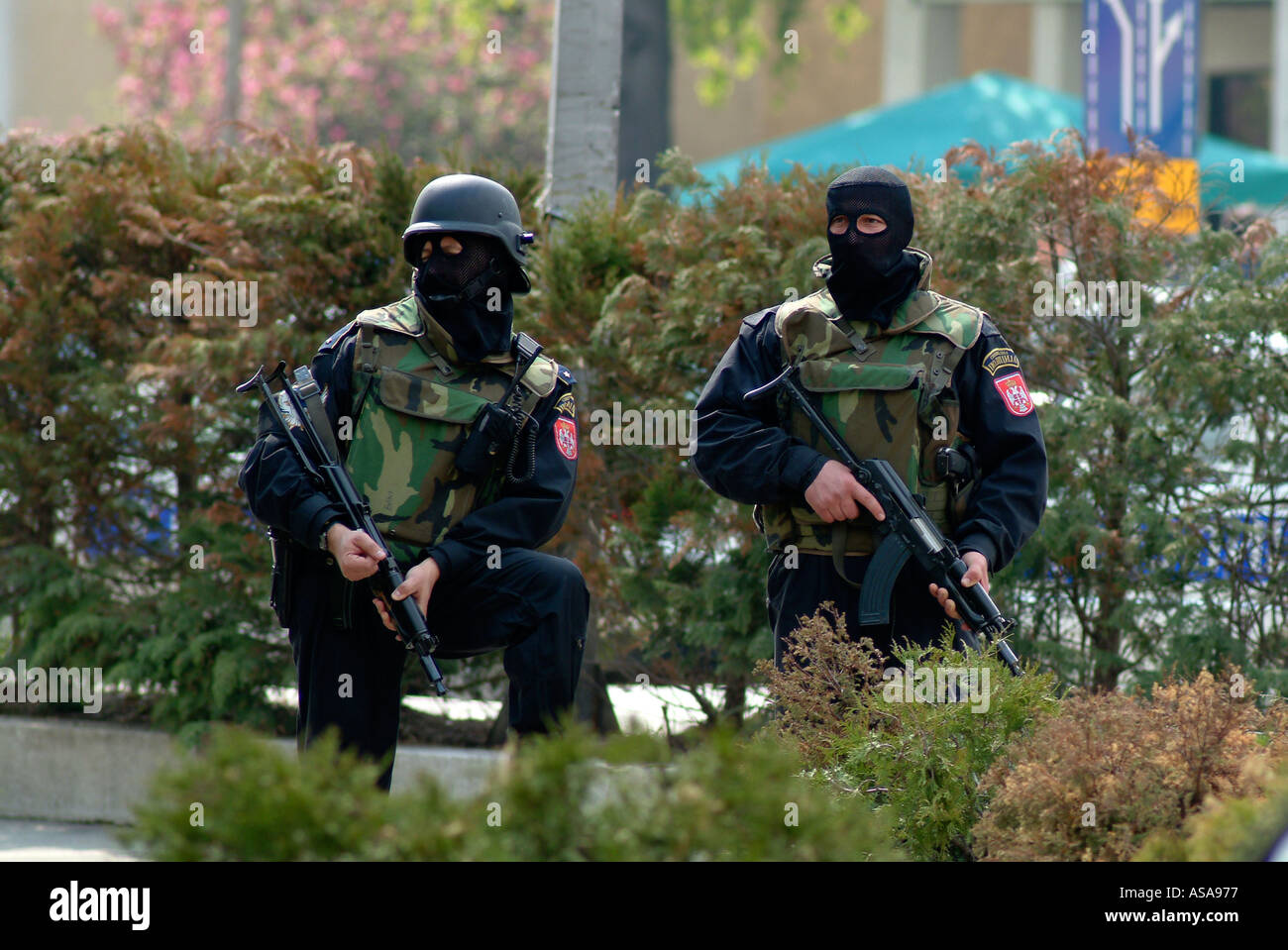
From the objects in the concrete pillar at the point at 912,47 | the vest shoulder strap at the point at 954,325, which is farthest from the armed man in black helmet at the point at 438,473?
the concrete pillar at the point at 912,47

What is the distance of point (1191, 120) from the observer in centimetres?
1052

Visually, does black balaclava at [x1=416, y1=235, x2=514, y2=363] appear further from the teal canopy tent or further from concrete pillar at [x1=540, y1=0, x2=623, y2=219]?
the teal canopy tent

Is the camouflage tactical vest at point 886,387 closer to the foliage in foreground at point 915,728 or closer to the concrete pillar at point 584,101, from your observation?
the foliage in foreground at point 915,728

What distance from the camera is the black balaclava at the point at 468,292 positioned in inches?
154

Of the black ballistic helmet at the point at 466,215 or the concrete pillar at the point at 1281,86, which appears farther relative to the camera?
the concrete pillar at the point at 1281,86

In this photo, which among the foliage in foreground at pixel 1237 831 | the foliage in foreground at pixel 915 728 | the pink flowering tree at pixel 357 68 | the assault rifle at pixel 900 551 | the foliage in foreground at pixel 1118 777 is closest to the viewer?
the foliage in foreground at pixel 1237 831

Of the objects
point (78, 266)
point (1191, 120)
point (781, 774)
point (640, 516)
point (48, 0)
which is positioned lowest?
point (640, 516)

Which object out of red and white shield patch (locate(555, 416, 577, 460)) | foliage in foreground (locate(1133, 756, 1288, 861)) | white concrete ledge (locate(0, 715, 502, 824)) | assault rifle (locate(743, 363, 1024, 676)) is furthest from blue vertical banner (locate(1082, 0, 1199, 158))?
foliage in foreground (locate(1133, 756, 1288, 861))

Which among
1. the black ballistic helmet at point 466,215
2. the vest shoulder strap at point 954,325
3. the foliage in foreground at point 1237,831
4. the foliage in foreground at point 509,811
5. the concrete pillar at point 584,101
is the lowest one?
the foliage in foreground at point 1237,831

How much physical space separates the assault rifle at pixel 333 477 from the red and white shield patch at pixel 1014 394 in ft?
5.06

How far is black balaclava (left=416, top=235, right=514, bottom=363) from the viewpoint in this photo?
12.8 feet
